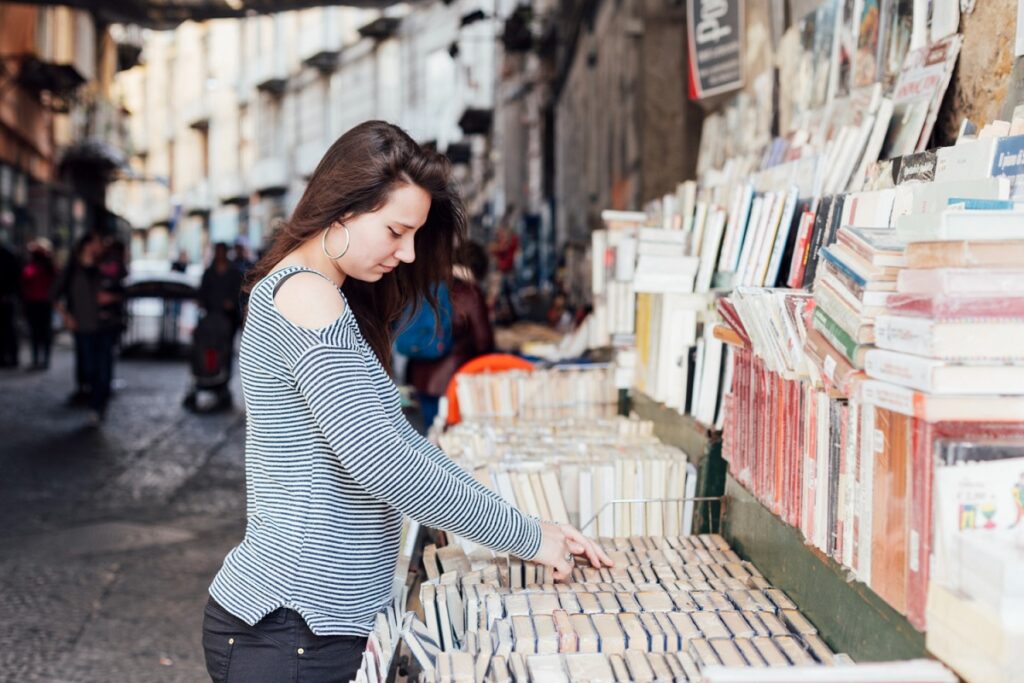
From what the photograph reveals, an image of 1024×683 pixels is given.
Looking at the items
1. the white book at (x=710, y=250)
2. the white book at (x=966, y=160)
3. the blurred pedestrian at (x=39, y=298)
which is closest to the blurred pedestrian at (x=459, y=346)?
the white book at (x=710, y=250)

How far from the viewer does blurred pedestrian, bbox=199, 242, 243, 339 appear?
10.7 m

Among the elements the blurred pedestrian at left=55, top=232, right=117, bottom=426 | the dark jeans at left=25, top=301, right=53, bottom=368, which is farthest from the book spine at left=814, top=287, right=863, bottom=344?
the dark jeans at left=25, top=301, right=53, bottom=368

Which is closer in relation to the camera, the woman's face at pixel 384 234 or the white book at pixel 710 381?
the woman's face at pixel 384 234

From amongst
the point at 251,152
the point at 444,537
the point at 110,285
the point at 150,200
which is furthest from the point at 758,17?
the point at 150,200

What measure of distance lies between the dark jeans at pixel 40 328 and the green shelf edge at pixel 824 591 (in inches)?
524

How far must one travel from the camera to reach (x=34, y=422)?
9.38m

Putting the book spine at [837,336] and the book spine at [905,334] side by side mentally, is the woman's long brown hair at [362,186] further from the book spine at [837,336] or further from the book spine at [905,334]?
the book spine at [905,334]

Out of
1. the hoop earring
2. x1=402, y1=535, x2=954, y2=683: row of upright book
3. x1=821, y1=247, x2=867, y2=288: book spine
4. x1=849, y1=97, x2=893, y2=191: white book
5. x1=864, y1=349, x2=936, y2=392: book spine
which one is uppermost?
x1=849, y1=97, x2=893, y2=191: white book

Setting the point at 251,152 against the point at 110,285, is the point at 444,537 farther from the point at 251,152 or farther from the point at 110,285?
the point at 251,152

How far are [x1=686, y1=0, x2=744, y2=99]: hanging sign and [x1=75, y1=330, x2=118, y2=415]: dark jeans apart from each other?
6.42 m

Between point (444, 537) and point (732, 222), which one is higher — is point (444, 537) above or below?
below

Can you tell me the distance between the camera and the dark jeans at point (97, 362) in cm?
945

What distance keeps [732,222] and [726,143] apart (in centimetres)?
226

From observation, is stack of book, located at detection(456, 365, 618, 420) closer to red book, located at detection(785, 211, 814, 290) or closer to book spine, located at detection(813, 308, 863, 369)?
red book, located at detection(785, 211, 814, 290)
